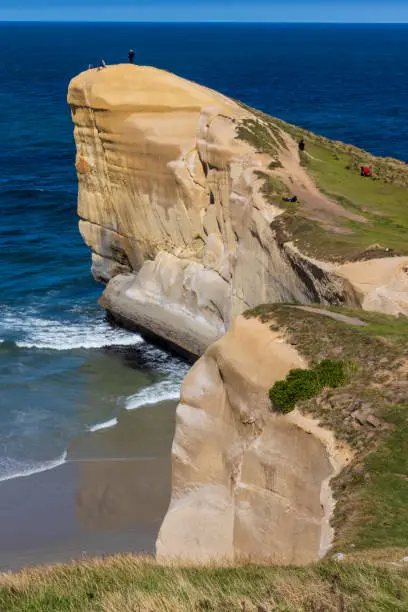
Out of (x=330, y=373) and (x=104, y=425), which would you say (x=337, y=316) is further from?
(x=104, y=425)

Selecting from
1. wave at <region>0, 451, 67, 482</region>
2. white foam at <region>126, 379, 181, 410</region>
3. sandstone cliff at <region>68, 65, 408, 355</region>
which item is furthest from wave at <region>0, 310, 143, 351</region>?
wave at <region>0, 451, 67, 482</region>

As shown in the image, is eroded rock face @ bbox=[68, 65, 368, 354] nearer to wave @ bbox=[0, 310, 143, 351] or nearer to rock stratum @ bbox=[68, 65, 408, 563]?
rock stratum @ bbox=[68, 65, 408, 563]

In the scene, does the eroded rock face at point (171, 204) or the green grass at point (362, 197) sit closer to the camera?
the green grass at point (362, 197)

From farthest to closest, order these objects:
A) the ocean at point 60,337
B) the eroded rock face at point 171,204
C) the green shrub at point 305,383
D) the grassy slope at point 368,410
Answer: the eroded rock face at point 171,204, the ocean at point 60,337, the green shrub at point 305,383, the grassy slope at point 368,410

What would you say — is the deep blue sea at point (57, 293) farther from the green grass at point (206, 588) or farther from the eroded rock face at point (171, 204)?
the green grass at point (206, 588)

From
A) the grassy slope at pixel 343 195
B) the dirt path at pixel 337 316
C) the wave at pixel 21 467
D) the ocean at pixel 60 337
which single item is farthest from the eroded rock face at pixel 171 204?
the dirt path at pixel 337 316

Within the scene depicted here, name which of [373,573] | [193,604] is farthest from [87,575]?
[373,573]

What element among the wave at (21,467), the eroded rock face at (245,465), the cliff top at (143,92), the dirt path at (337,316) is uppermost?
the cliff top at (143,92)
